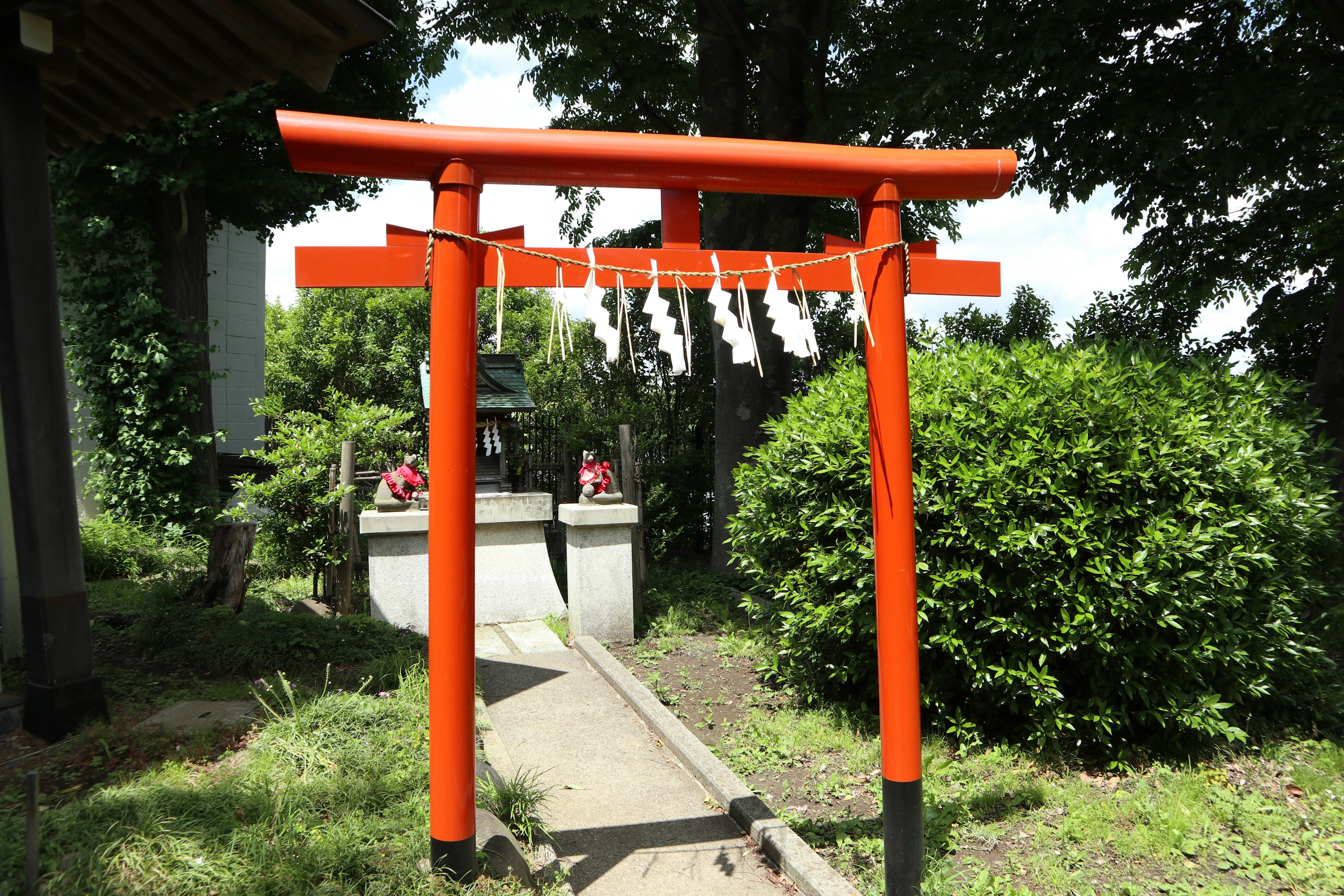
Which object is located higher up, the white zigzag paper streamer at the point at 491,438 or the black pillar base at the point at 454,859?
the white zigzag paper streamer at the point at 491,438

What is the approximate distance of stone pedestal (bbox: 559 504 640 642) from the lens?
782 cm

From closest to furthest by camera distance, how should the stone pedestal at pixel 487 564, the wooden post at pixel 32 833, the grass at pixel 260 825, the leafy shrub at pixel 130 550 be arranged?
1. the wooden post at pixel 32 833
2. the grass at pixel 260 825
3. the stone pedestal at pixel 487 564
4. the leafy shrub at pixel 130 550

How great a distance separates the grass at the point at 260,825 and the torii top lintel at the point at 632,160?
2674mm

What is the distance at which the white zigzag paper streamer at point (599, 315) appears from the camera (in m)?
3.34

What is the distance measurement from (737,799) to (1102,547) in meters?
2.49

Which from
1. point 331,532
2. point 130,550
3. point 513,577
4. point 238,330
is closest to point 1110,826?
point 513,577

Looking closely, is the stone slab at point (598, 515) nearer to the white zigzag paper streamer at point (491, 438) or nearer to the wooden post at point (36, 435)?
the white zigzag paper streamer at point (491, 438)

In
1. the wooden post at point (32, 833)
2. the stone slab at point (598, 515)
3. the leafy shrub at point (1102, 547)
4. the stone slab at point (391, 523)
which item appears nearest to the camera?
the wooden post at point (32, 833)

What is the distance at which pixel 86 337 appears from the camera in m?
10.4

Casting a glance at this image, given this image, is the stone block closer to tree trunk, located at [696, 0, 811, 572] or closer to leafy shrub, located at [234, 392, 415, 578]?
leafy shrub, located at [234, 392, 415, 578]

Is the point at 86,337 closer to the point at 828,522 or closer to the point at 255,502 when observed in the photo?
the point at 255,502

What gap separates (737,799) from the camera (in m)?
4.50

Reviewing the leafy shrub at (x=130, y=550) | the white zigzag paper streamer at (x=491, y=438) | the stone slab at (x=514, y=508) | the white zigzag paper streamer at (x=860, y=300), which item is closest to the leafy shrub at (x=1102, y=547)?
the white zigzag paper streamer at (x=860, y=300)

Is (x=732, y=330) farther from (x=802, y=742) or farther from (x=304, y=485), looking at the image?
(x=304, y=485)
